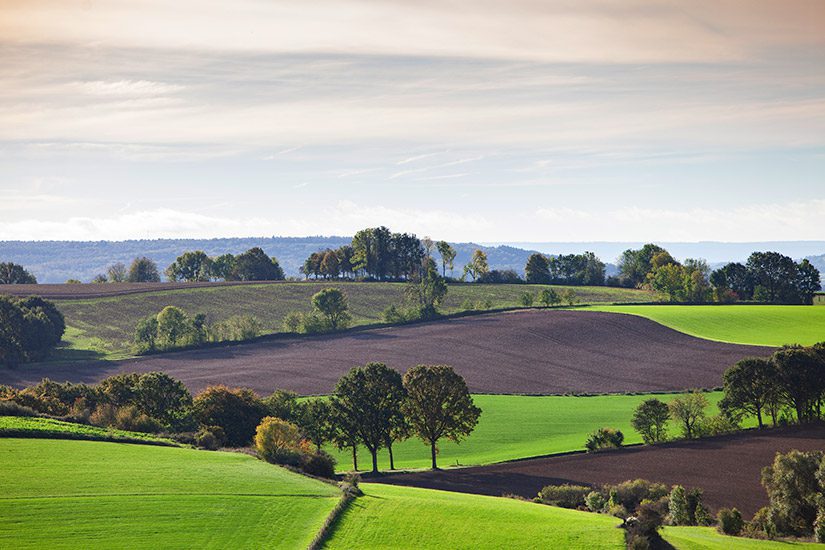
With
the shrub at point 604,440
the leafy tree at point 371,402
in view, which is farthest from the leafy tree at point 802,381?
the leafy tree at point 371,402

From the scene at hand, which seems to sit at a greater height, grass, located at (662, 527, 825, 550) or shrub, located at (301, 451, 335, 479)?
shrub, located at (301, 451, 335, 479)

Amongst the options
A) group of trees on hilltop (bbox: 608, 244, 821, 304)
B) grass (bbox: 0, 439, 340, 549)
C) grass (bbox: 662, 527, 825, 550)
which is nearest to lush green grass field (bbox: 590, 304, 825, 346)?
group of trees on hilltop (bbox: 608, 244, 821, 304)

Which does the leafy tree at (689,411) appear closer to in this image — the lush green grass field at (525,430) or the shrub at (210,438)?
the lush green grass field at (525,430)

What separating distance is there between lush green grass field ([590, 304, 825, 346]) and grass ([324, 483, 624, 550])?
9812 centimetres

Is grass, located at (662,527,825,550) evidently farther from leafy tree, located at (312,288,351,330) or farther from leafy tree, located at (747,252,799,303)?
leafy tree, located at (747,252,799,303)

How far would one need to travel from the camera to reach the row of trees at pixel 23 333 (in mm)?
133750

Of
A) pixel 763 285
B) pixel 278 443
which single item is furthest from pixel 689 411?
pixel 763 285

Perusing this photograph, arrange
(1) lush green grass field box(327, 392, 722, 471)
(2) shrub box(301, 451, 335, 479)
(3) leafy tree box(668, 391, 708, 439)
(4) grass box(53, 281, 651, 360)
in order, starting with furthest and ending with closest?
(4) grass box(53, 281, 651, 360)
(3) leafy tree box(668, 391, 708, 439)
(1) lush green grass field box(327, 392, 722, 471)
(2) shrub box(301, 451, 335, 479)

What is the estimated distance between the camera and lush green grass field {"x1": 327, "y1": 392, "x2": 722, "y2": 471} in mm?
85812

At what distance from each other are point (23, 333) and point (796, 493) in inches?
4686

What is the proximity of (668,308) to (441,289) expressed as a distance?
4572 cm

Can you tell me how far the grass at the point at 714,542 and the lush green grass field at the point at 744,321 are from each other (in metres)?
94.6

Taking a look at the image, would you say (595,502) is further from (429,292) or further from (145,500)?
(429,292)

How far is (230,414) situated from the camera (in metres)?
83.6
